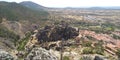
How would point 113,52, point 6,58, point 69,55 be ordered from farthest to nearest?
point 113,52 < point 69,55 < point 6,58

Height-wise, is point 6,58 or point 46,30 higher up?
point 6,58

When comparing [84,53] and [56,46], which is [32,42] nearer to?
[56,46]

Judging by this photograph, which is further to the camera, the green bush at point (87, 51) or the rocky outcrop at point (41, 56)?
the green bush at point (87, 51)

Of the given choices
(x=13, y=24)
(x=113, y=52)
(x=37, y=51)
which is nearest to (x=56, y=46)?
(x=113, y=52)

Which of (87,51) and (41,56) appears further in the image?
(87,51)

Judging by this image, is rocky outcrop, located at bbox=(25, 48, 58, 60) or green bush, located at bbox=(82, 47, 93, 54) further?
green bush, located at bbox=(82, 47, 93, 54)

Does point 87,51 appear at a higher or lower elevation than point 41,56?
lower

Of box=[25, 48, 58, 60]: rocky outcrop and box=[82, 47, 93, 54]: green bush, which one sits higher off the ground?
box=[25, 48, 58, 60]: rocky outcrop

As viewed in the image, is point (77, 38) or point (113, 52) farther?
point (77, 38)

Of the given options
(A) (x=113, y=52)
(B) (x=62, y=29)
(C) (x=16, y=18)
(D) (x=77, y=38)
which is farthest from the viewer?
(C) (x=16, y=18)

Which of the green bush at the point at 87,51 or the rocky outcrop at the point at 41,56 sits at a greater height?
the rocky outcrop at the point at 41,56
